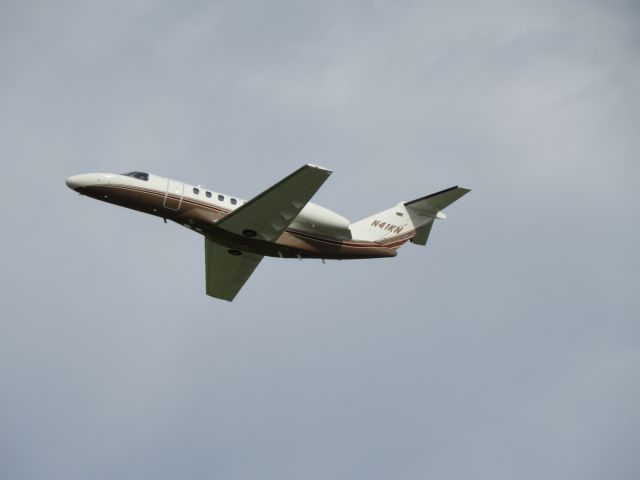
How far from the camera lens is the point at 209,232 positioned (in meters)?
31.7

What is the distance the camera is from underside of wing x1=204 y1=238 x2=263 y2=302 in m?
33.9

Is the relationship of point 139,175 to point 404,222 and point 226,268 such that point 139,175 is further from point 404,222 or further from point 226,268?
point 404,222

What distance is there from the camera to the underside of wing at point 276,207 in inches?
1134

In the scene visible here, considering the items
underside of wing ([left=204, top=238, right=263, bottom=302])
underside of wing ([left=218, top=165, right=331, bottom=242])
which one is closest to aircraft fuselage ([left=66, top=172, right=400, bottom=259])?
underside of wing ([left=218, top=165, right=331, bottom=242])

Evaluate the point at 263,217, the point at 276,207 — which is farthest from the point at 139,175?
the point at 276,207

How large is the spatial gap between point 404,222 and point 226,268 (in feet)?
23.9

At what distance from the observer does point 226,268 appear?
35031 mm

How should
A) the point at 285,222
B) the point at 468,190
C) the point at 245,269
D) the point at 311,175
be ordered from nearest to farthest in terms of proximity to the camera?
the point at 311,175 → the point at 285,222 → the point at 468,190 → the point at 245,269

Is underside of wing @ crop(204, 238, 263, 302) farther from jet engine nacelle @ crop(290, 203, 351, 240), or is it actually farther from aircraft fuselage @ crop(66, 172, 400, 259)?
jet engine nacelle @ crop(290, 203, 351, 240)

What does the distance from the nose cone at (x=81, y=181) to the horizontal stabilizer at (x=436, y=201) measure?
477 inches

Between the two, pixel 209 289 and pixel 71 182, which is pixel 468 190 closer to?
pixel 209 289

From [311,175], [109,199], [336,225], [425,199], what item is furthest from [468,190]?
[109,199]

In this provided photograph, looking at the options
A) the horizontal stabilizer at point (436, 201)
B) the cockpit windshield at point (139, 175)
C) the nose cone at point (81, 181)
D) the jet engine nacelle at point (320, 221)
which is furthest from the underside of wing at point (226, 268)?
the horizontal stabilizer at point (436, 201)

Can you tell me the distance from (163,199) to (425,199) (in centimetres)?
1021
